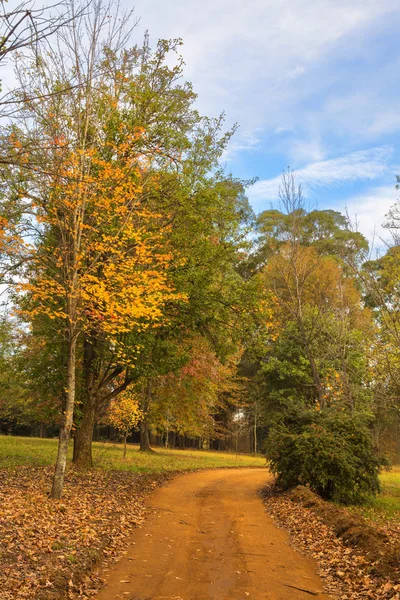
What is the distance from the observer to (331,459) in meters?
13.5

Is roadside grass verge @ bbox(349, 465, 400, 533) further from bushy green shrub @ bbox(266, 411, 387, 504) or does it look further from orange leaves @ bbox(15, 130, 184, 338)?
orange leaves @ bbox(15, 130, 184, 338)

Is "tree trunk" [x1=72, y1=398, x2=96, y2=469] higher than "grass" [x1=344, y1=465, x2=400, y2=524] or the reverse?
higher

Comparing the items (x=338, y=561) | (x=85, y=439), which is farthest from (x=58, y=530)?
(x=85, y=439)

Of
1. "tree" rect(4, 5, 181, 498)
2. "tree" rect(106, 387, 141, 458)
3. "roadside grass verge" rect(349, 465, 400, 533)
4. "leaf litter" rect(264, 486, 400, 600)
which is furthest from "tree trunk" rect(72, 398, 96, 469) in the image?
"roadside grass verge" rect(349, 465, 400, 533)

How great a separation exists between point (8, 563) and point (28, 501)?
13.7 ft

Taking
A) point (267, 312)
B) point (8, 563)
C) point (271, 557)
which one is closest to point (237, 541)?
point (271, 557)

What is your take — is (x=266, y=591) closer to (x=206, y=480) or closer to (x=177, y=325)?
(x=177, y=325)

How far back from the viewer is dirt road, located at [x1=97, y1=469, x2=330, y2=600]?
6012 mm

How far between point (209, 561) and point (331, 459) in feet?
23.3

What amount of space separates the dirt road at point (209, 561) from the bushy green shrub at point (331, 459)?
2222 millimetres

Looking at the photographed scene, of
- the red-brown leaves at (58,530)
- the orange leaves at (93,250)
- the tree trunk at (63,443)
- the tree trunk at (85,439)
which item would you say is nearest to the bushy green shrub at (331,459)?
the red-brown leaves at (58,530)

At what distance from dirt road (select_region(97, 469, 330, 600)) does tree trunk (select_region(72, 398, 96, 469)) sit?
5.03 m

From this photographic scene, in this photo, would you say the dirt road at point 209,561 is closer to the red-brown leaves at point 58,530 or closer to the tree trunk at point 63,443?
the red-brown leaves at point 58,530

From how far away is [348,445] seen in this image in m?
14.1
